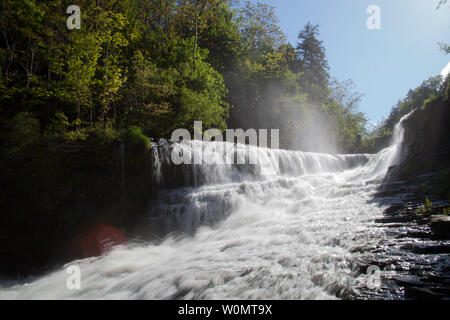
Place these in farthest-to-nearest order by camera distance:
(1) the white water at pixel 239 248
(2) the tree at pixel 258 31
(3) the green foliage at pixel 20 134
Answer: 1. (2) the tree at pixel 258 31
2. (3) the green foliage at pixel 20 134
3. (1) the white water at pixel 239 248

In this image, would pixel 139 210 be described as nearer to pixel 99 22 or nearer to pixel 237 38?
pixel 99 22

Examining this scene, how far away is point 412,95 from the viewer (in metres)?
50.9

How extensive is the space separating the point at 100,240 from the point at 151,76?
8.26 metres

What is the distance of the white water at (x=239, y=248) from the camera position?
3.45 meters

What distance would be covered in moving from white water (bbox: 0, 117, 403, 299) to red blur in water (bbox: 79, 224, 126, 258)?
1.66 ft

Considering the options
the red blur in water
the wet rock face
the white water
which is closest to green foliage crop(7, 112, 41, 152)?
the red blur in water

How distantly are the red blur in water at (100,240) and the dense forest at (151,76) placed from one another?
335cm

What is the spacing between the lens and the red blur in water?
256 inches

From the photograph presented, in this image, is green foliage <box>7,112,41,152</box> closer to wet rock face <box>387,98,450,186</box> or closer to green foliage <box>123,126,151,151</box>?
green foliage <box>123,126,151,151</box>

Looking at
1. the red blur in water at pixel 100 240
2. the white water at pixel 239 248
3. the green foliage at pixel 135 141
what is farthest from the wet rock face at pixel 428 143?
the red blur in water at pixel 100 240

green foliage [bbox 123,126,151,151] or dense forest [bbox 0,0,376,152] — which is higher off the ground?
dense forest [bbox 0,0,376,152]

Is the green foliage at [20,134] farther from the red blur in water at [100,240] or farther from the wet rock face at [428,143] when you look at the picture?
the wet rock face at [428,143]

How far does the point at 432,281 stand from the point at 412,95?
6455 cm
